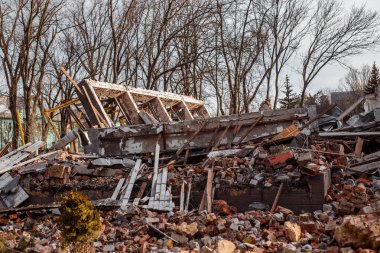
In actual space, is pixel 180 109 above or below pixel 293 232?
above

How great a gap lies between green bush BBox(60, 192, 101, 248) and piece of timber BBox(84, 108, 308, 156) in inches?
192

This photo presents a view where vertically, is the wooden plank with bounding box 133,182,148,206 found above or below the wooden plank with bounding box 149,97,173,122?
below

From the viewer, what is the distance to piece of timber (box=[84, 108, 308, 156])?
9.20 metres

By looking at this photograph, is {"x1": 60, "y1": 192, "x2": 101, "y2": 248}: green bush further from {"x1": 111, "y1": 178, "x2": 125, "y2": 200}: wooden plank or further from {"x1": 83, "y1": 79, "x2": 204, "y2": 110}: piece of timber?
{"x1": 83, "y1": 79, "x2": 204, "y2": 110}: piece of timber

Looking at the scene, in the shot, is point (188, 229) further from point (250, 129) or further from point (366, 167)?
point (250, 129)

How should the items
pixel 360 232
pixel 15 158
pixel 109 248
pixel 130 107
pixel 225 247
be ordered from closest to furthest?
pixel 360 232, pixel 225 247, pixel 109 248, pixel 15 158, pixel 130 107

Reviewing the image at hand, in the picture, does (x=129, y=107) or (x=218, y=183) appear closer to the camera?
(x=218, y=183)

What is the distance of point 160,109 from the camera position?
540 inches

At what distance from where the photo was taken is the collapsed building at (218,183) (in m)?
5.34

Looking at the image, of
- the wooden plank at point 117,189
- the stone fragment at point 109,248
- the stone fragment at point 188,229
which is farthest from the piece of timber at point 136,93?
the stone fragment at point 188,229

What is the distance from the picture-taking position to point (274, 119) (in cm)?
918

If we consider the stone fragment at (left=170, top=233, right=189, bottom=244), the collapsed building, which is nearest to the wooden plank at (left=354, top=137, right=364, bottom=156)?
the collapsed building

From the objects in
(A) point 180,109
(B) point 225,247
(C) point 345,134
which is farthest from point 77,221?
(A) point 180,109

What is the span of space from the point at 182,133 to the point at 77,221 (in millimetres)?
5281
